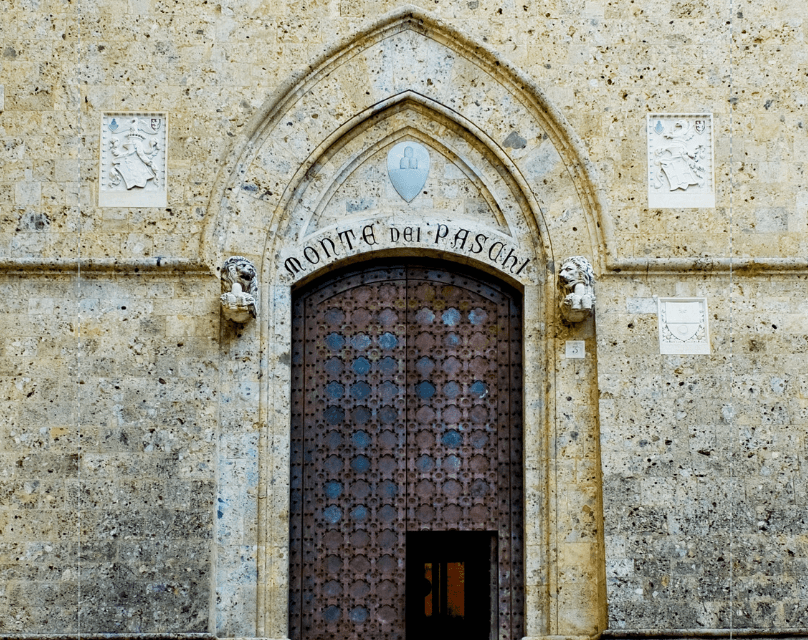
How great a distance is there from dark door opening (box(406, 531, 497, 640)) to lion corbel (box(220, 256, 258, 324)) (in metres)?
2.29

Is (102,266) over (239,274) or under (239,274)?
over

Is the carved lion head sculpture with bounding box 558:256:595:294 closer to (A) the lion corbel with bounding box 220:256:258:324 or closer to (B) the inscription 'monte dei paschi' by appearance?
(B) the inscription 'monte dei paschi'

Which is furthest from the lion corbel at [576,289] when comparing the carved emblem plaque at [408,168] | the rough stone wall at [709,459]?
the carved emblem plaque at [408,168]

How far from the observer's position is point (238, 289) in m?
10.2

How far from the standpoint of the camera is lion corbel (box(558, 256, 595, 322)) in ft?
33.8

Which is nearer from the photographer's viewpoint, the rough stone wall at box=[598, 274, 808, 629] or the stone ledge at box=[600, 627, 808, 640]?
the stone ledge at box=[600, 627, 808, 640]

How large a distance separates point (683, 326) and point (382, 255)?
2488 millimetres

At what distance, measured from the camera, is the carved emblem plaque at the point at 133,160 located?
10672 mm

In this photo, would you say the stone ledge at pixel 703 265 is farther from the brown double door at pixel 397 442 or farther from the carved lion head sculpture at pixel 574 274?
the brown double door at pixel 397 442

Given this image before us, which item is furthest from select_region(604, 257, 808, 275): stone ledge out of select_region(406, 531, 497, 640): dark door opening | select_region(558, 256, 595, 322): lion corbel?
select_region(406, 531, 497, 640): dark door opening

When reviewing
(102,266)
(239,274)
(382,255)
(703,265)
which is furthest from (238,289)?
(703,265)

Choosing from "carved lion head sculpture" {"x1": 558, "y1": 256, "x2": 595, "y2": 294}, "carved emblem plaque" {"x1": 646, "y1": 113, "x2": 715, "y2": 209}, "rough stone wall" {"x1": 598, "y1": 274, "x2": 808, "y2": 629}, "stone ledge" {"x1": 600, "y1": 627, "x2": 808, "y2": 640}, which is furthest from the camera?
"carved emblem plaque" {"x1": 646, "y1": 113, "x2": 715, "y2": 209}

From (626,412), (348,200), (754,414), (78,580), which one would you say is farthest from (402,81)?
(78,580)

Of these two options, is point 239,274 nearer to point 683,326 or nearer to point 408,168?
point 408,168
